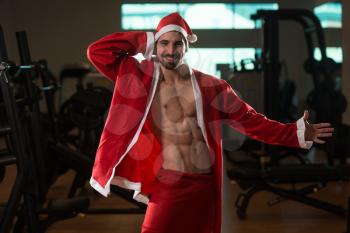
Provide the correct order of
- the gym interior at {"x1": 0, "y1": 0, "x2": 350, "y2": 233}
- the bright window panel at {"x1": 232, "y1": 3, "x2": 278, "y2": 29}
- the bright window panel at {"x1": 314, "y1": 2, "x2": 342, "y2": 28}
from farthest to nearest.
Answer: the bright window panel at {"x1": 232, "y1": 3, "x2": 278, "y2": 29} → the bright window panel at {"x1": 314, "y1": 2, "x2": 342, "y2": 28} → the gym interior at {"x1": 0, "y1": 0, "x2": 350, "y2": 233}

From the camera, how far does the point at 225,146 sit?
263 inches

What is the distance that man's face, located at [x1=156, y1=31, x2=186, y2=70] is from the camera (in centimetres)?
211

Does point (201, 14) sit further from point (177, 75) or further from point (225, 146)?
point (177, 75)

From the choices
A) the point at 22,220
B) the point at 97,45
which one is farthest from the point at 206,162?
the point at 22,220

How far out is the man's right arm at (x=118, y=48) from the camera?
7.28 ft

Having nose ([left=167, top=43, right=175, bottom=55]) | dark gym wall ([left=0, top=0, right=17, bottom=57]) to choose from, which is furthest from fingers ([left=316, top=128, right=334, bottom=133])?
dark gym wall ([left=0, top=0, right=17, bottom=57])

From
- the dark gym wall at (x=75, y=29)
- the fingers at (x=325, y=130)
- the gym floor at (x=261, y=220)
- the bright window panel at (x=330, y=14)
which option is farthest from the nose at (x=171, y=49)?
the dark gym wall at (x=75, y=29)

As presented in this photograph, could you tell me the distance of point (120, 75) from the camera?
2.18m

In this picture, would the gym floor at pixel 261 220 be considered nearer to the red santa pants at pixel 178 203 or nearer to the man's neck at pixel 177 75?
the red santa pants at pixel 178 203

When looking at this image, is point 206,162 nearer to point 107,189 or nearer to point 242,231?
point 107,189

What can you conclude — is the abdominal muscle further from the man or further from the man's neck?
the man's neck

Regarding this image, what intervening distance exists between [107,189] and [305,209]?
8.65 feet

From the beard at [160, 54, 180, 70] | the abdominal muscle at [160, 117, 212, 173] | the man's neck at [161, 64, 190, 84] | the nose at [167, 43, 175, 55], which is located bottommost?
the abdominal muscle at [160, 117, 212, 173]

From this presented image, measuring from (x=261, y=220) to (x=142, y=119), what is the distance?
2.18m
